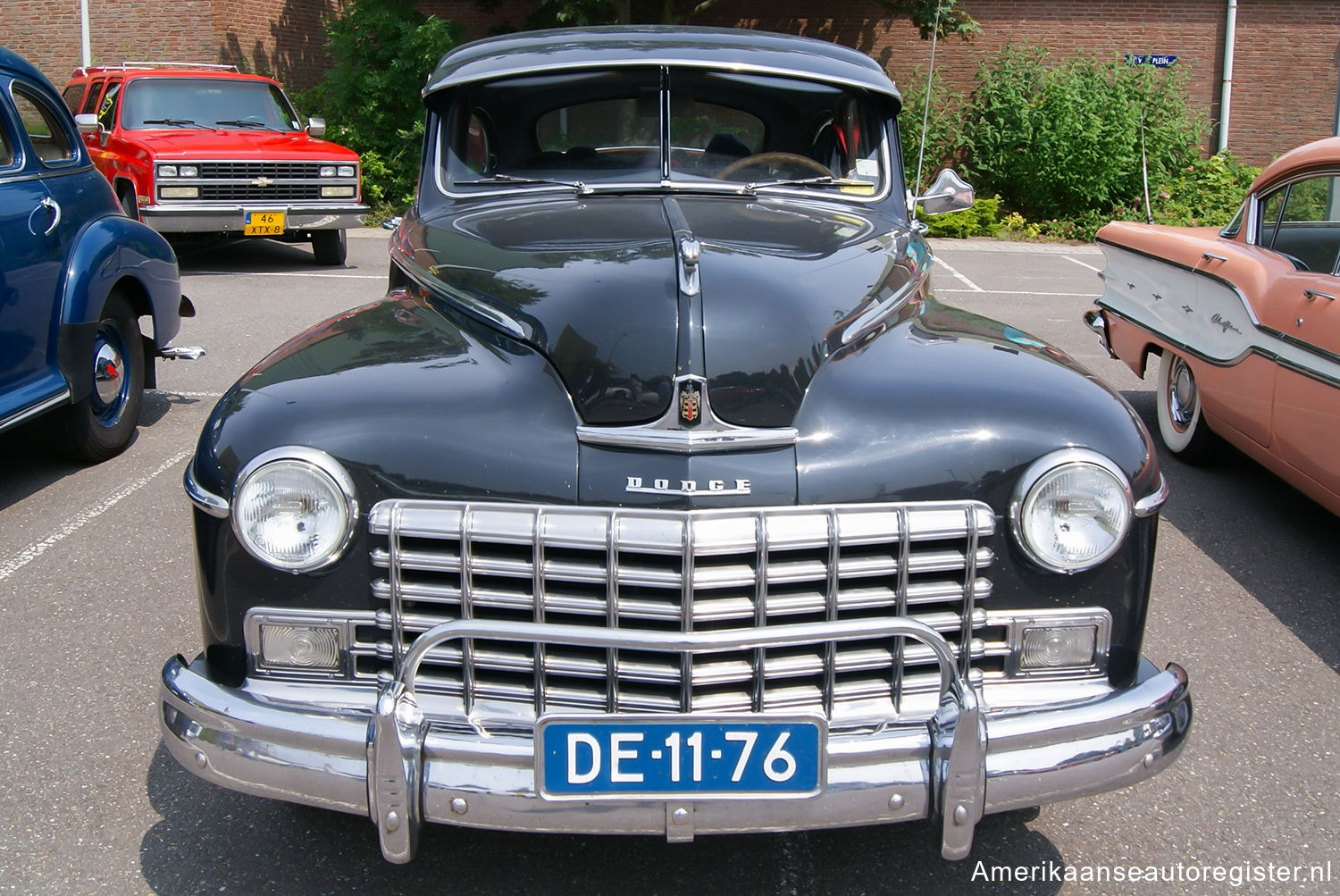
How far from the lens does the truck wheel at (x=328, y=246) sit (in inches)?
457

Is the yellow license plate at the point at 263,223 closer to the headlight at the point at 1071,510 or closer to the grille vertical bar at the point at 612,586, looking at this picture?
the grille vertical bar at the point at 612,586

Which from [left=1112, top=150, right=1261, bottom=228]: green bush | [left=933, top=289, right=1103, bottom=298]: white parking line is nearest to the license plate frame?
[left=933, top=289, right=1103, bottom=298]: white parking line

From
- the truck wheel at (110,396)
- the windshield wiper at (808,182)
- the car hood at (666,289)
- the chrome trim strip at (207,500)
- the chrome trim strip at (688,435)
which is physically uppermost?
the windshield wiper at (808,182)

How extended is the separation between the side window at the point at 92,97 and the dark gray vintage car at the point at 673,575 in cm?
1122

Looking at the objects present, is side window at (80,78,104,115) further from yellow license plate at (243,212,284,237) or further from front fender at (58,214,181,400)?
front fender at (58,214,181,400)

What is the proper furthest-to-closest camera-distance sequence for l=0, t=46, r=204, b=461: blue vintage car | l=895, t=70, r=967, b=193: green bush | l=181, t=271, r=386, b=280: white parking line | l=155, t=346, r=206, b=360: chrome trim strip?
1. l=895, t=70, r=967, b=193: green bush
2. l=181, t=271, r=386, b=280: white parking line
3. l=155, t=346, r=206, b=360: chrome trim strip
4. l=0, t=46, r=204, b=461: blue vintage car

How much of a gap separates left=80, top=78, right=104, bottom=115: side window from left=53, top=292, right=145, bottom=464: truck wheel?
7685 millimetres

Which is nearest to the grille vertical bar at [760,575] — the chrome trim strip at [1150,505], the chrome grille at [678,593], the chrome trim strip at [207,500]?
the chrome grille at [678,593]

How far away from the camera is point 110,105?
11523mm

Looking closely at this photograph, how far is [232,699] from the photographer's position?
2.25 meters

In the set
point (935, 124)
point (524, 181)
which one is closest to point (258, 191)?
point (524, 181)

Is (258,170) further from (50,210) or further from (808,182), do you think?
(808,182)

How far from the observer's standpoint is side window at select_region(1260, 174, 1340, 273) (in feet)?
15.2

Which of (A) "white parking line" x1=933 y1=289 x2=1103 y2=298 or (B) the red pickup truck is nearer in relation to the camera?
(B) the red pickup truck
